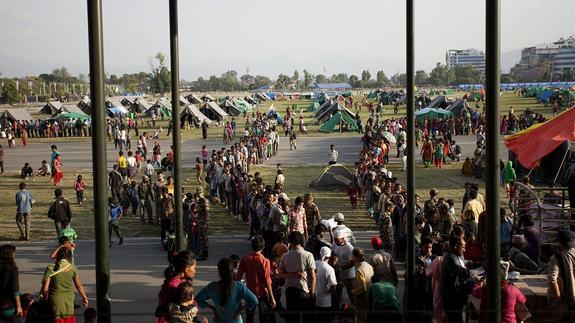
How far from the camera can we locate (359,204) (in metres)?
20.9

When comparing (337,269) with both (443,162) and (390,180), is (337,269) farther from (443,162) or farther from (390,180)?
(443,162)

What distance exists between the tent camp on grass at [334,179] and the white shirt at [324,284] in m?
14.9

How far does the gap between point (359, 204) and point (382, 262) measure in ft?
40.7

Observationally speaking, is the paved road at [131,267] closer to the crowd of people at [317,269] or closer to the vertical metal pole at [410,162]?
the crowd of people at [317,269]

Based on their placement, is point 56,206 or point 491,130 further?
point 56,206

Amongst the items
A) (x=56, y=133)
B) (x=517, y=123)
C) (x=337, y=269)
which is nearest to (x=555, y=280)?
(x=337, y=269)

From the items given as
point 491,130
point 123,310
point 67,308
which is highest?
point 491,130

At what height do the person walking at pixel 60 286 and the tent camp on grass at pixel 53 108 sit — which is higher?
the tent camp on grass at pixel 53 108

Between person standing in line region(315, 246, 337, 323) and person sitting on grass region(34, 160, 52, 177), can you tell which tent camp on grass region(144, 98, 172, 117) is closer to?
person sitting on grass region(34, 160, 52, 177)

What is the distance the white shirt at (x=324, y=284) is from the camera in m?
8.55

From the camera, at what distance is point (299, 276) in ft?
27.7

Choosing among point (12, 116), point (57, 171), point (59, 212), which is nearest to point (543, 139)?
point (59, 212)

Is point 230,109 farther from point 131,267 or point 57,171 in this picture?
point 131,267

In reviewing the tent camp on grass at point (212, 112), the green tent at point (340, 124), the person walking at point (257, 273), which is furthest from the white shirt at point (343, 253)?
the tent camp on grass at point (212, 112)
